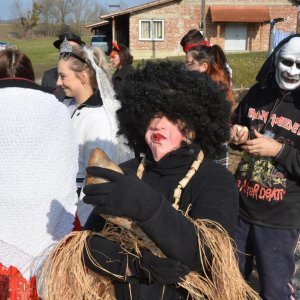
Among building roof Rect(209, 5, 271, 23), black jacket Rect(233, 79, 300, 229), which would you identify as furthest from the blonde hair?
building roof Rect(209, 5, 271, 23)

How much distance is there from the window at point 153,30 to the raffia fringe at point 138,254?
3134cm

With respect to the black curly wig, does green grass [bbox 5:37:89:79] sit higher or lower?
lower

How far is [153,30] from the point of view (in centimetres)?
3188

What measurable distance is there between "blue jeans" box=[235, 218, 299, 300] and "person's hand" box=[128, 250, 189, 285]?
132 centimetres

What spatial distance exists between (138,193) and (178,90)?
74 cm

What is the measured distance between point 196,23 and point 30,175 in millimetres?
32677

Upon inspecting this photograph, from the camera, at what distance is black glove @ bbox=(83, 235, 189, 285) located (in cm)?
139

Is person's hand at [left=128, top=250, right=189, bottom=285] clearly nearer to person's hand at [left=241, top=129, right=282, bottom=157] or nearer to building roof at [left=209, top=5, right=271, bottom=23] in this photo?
person's hand at [left=241, top=129, right=282, bottom=157]

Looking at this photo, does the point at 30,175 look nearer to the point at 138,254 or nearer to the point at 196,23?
the point at 138,254

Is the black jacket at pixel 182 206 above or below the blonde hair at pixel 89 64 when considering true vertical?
below

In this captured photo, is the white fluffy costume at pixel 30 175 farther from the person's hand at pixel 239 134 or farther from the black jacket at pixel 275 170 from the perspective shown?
the black jacket at pixel 275 170

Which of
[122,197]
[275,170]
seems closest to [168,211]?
[122,197]

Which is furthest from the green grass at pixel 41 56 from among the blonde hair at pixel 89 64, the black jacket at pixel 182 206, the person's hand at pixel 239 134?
the black jacket at pixel 182 206

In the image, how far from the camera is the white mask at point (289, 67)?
2574 mm
